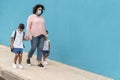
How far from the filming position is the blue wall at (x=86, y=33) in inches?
275

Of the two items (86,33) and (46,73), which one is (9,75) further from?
(86,33)

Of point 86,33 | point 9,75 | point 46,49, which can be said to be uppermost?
point 86,33

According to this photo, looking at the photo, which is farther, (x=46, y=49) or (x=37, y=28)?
(x=46, y=49)

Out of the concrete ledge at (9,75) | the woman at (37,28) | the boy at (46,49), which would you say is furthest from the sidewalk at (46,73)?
the woman at (37,28)

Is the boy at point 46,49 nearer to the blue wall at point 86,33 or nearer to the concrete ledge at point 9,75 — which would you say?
the blue wall at point 86,33

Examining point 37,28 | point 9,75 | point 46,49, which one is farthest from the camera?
point 46,49

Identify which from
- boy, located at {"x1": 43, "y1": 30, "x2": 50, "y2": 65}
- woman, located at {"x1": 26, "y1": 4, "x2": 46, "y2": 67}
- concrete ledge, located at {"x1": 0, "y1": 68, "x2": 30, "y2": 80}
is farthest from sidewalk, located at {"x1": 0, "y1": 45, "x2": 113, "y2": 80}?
woman, located at {"x1": 26, "y1": 4, "x2": 46, "y2": 67}

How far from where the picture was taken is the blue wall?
698 cm

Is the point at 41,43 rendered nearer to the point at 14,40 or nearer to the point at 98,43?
the point at 14,40

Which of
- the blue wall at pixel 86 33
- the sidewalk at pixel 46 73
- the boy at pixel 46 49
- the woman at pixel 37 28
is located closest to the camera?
the sidewalk at pixel 46 73

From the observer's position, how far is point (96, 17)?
7.36 metres

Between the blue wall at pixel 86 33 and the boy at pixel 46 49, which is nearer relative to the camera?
the blue wall at pixel 86 33

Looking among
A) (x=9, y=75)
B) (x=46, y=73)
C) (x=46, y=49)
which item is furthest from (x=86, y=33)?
(x=9, y=75)

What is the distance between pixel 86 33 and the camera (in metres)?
7.61
